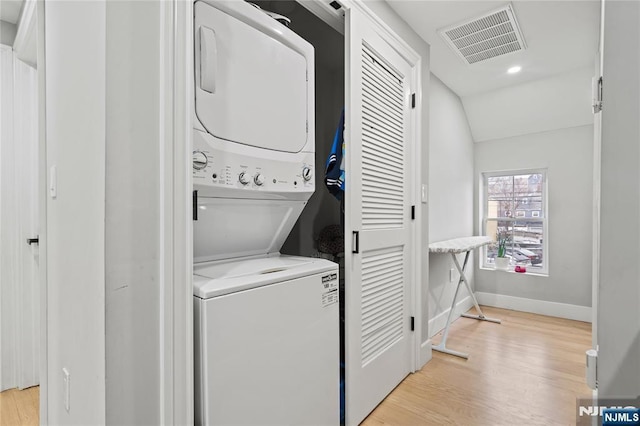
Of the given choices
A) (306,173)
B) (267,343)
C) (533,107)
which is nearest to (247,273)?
(267,343)

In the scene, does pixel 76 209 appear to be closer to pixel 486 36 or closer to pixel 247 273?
pixel 247 273

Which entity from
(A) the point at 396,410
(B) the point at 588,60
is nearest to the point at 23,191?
(A) the point at 396,410

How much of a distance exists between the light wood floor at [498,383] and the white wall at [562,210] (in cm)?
53

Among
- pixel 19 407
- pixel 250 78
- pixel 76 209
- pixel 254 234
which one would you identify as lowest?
pixel 19 407

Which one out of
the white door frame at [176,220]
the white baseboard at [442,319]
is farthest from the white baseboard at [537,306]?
the white door frame at [176,220]

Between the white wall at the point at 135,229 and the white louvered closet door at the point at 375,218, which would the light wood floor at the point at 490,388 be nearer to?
the white louvered closet door at the point at 375,218

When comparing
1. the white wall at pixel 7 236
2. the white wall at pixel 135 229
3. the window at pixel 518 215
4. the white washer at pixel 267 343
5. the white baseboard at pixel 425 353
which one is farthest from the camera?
the window at pixel 518 215

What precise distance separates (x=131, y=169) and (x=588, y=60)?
142 inches

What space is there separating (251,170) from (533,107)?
138 inches

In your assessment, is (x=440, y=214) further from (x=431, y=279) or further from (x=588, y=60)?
(x=588, y=60)

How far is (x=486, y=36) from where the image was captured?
93.2 inches

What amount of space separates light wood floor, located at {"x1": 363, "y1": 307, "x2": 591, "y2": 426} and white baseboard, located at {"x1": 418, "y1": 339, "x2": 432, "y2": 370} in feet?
0.13

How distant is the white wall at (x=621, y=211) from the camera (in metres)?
0.68

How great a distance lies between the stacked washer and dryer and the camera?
3.22 ft
